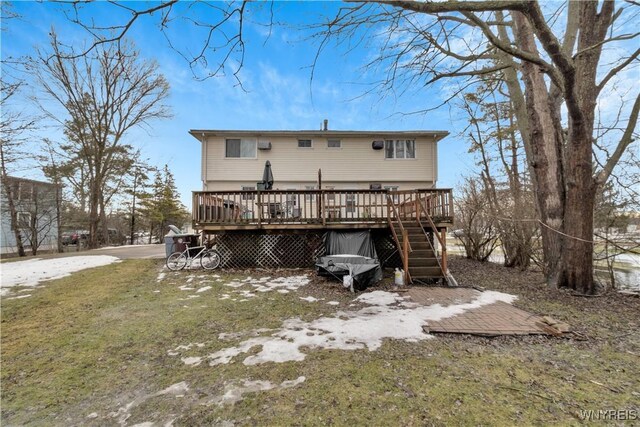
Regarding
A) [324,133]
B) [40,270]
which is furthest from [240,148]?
[40,270]

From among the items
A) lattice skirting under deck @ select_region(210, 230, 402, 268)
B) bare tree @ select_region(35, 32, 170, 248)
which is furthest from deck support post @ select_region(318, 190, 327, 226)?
bare tree @ select_region(35, 32, 170, 248)

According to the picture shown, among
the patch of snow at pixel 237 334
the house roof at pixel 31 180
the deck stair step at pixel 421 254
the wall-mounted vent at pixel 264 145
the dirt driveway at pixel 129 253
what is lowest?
the patch of snow at pixel 237 334

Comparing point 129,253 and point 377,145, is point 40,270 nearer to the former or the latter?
point 129,253

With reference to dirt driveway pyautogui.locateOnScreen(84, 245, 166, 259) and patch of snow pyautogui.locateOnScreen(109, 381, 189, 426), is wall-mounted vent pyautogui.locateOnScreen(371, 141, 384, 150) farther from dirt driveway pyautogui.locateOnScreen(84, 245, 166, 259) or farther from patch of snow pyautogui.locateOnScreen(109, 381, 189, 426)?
patch of snow pyautogui.locateOnScreen(109, 381, 189, 426)

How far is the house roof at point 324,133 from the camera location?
39.1 ft

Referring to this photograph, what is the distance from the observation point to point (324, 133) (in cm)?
1241

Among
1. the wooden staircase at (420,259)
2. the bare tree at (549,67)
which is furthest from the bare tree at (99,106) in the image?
the wooden staircase at (420,259)

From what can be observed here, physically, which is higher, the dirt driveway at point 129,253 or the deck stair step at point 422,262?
the deck stair step at point 422,262

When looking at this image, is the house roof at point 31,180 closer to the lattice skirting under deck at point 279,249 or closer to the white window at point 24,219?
the white window at point 24,219

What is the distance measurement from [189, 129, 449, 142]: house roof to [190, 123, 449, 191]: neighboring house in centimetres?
4

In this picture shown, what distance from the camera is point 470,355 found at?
2.87 m

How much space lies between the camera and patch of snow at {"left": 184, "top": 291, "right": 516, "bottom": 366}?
296cm

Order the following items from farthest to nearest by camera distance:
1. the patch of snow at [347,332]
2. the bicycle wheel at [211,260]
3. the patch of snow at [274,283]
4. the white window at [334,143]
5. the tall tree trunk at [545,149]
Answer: the white window at [334,143], the bicycle wheel at [211,260], the patch of snow at [274,283], the tall tree trunk at [545,149], the patch of snow at [347,332]

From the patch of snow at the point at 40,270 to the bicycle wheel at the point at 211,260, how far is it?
11.2 ft
